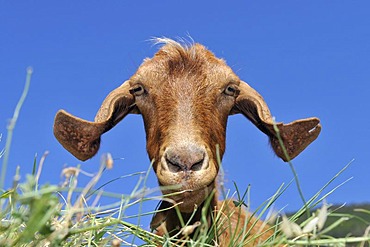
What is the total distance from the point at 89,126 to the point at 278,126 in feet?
6.37

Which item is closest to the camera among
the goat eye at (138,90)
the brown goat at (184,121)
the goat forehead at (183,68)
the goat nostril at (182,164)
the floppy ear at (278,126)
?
the goat nostril at (182,164)

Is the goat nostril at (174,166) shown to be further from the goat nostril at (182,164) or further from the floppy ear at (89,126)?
the floppy ear at (89,126)

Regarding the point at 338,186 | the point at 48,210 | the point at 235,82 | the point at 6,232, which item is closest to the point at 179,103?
the point at 235,82

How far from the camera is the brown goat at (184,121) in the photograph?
4.97 m

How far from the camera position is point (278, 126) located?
670cm

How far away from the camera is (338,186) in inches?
162

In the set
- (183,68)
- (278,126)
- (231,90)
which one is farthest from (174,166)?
(278,126)

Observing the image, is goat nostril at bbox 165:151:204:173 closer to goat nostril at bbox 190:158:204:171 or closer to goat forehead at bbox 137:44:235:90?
goat nostril at bbox 190:158:204:171

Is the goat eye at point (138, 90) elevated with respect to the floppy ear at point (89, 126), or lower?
elevated

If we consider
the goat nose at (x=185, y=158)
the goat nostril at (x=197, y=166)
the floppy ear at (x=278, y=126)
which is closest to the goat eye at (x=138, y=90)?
the floppy ear at (x=278, y=126)

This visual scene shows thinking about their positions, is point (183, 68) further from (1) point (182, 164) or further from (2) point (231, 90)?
(1) point (182, 164)

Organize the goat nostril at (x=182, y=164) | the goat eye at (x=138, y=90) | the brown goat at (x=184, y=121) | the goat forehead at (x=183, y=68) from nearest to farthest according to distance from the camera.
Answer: the goat nostril at (x=182, y=164) → the brown goat at (x=184, y=121) → the goat forehead at (x=183, y=68) → the goat eye at (x=138, y=90)

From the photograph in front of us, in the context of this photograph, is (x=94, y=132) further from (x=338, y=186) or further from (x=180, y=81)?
(x=338, y=186)

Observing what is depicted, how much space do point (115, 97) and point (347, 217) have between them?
4.43m
